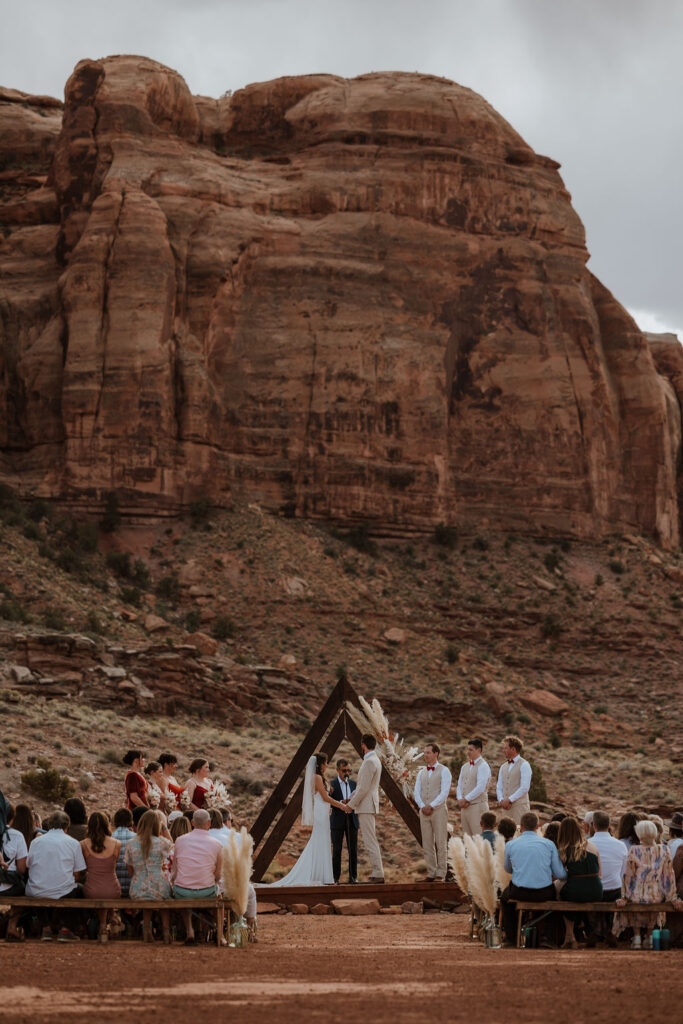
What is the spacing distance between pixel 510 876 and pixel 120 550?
41602mm

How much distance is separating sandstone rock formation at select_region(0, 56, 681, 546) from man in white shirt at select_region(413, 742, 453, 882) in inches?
1500

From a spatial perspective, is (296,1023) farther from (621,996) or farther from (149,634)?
(149,634)

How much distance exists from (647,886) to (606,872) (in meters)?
0.68

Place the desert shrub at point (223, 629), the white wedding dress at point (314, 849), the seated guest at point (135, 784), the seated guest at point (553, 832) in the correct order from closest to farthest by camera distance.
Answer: the seated guest at point (553, 832) → the seated guest at point (135, 784) → the white wedding dress at point (314, 849) → the desert shrub at point (223, 629)

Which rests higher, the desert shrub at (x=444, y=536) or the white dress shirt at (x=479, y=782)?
the desert shrub at (x=444, y=536)

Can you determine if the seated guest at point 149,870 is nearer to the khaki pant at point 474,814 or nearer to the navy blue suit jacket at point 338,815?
the khaki pant at point 474,814

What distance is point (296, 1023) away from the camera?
8.41 m

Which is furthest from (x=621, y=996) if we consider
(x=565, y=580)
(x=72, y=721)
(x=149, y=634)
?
(x=565, y=580)

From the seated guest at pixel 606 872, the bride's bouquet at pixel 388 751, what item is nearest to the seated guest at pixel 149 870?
the seated guest at pixel 606 872

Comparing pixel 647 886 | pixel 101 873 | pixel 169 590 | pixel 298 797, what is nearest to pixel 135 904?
pixel 101 873

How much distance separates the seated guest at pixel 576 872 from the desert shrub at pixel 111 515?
42548 millimetres

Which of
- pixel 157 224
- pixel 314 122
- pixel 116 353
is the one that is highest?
pixel 314 122

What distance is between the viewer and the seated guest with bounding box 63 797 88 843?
14.4 meters

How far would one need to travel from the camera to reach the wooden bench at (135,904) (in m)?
13.3
